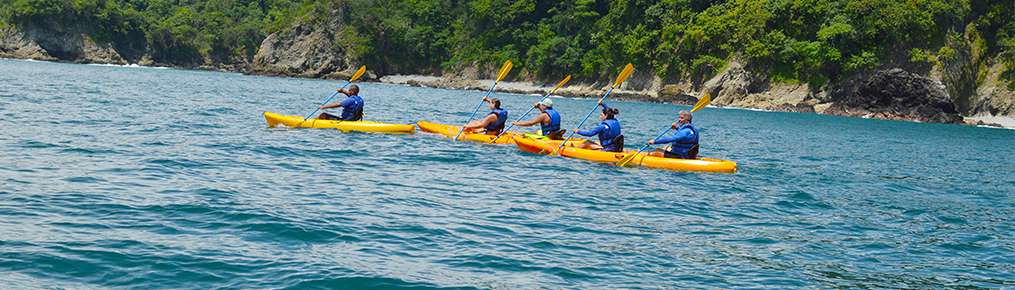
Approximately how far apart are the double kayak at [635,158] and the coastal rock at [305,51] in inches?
2742

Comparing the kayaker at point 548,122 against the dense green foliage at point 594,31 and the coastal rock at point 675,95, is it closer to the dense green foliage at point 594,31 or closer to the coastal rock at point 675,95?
the dense green foliage at point 594,31

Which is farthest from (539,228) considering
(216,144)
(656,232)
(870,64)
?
(870,64)

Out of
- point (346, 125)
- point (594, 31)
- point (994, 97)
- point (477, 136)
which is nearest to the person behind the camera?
point (477, 136)

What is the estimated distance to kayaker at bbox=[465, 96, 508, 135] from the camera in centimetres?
2038

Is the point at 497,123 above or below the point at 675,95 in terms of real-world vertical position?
above

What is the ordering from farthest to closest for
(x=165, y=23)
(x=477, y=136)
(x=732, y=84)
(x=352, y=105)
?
(x=165, y=23), (x=732, y=84), (x=352, y=105), (x=477, y=136)

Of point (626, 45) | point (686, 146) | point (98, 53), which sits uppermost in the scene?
point (626, 45)

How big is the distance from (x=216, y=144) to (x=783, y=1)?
176 feet

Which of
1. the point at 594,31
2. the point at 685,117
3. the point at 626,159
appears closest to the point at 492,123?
the point at 626,159

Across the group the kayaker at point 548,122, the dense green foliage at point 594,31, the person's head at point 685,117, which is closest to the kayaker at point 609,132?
the person's head at point 685,117

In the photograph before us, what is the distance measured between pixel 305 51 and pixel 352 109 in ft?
234

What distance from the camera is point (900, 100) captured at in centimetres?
5350

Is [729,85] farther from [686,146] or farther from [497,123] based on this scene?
[686,146]

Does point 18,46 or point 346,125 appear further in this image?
point 18,46
